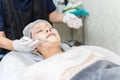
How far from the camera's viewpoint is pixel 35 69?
5.02ft

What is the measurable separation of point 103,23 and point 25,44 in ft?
2.61

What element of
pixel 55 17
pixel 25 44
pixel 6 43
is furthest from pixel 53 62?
pixel 55 17

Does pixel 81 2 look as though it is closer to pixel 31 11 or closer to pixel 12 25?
pixel 31 11

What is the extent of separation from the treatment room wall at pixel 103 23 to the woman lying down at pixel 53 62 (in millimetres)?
271

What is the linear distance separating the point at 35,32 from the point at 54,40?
16 centimetres

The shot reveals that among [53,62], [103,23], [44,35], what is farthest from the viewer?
[103,23]

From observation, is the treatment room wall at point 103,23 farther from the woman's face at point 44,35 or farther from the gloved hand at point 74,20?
the woman's face at point 44,35

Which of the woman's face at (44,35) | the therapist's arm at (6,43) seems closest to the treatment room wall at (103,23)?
the woman's face at (44,35)

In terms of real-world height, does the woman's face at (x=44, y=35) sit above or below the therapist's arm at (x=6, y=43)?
above

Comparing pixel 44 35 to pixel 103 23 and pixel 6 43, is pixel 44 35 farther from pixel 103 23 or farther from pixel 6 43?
pixel 103 23

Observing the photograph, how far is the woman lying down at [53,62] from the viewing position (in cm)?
147

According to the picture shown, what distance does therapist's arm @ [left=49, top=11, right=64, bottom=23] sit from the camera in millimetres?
2074

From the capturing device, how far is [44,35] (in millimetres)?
1729

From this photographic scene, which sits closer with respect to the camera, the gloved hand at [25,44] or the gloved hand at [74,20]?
the gloved hand at [25,44]
